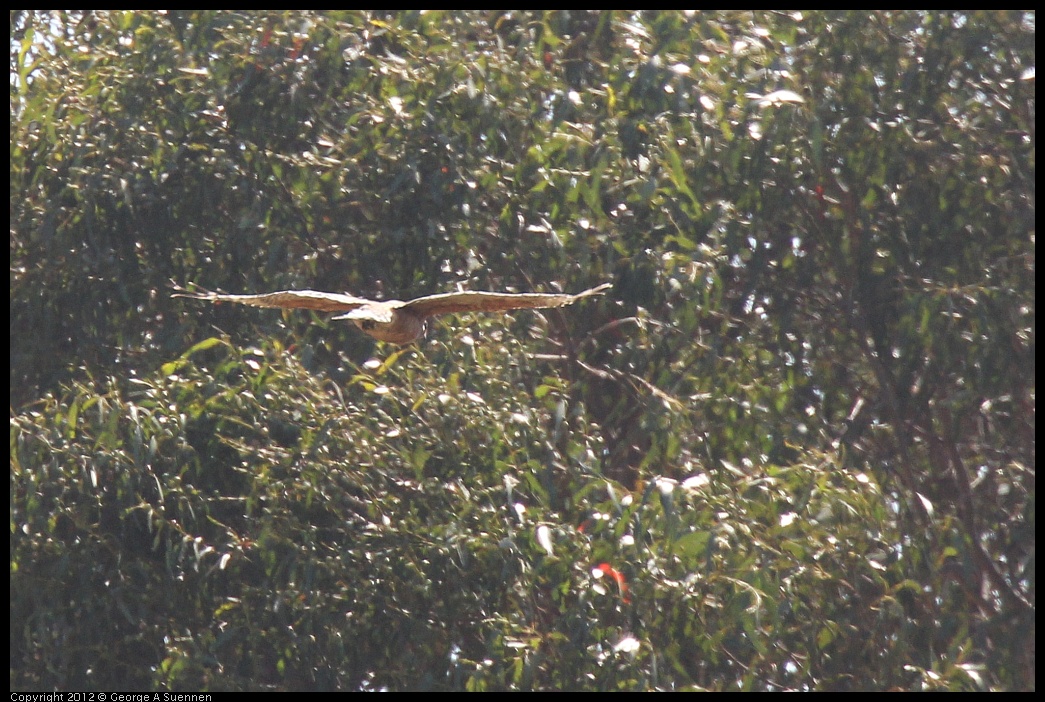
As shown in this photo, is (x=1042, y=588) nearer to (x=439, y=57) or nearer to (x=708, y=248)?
(x=708, y=248)

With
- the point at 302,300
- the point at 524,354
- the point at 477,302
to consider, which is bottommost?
the point at 524,354

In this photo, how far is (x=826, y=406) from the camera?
8320 mm

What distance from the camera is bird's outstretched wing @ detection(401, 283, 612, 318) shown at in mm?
5191

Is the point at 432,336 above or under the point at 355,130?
under

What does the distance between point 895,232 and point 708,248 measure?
96 cm

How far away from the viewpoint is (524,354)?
788 cm

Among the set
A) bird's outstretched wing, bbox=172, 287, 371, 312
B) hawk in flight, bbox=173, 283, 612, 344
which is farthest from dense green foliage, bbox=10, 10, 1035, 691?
hawk in flight, bbox=173, 283, 612, 344

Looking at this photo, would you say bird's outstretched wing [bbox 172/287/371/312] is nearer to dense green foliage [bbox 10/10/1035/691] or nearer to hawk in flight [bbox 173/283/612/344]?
hawk in flight [bbox 173/283/612/344]

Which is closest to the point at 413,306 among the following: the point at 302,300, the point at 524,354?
the point at 302,300

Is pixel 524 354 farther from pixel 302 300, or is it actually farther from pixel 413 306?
pixel 413 306

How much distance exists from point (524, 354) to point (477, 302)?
8.50ft

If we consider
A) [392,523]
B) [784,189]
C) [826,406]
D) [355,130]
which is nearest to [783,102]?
[784,189]

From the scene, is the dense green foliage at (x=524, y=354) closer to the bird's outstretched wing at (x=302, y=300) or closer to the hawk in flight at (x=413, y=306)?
the bird's outstretched wing at (x=302, y=300)
